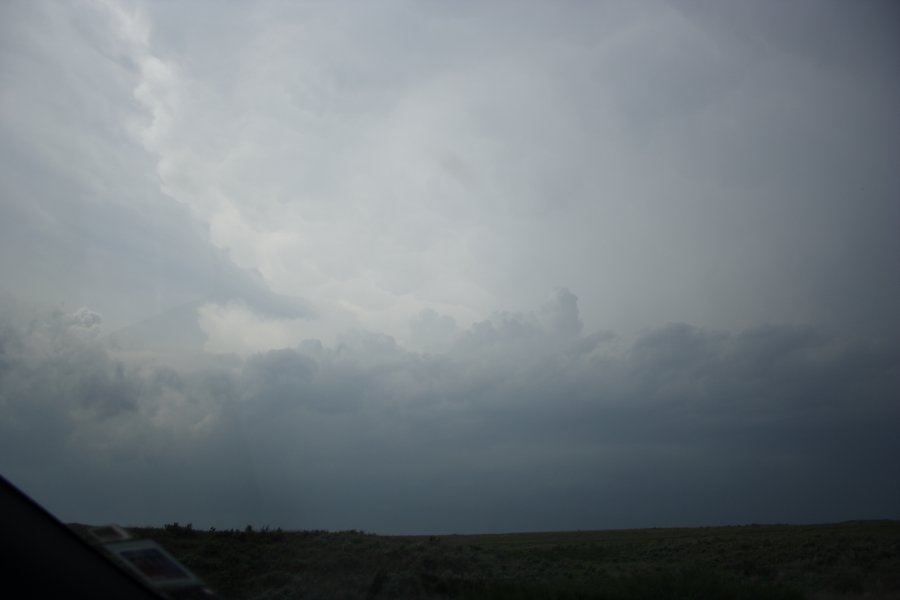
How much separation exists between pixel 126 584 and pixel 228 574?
11.8 meters

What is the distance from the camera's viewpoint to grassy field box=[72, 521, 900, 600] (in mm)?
14312

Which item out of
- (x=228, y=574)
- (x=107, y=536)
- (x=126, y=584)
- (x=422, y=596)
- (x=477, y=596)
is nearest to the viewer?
(x=126, y=584)

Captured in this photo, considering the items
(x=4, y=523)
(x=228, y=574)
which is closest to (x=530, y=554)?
(x=228, y=574)

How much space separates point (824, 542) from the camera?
86.0ft

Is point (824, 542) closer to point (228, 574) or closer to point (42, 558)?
point (228, 574)

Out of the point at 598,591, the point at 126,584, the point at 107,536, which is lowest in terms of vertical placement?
the point at 598,591

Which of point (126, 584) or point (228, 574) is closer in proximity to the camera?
point (126, 584)

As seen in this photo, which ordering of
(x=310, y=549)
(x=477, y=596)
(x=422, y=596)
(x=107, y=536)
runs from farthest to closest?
1. (x=310, y=549)
2. (x=422, y=596)
3. (x=477, y=596)
4. (x=107, y=536)

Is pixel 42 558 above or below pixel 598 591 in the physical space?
above

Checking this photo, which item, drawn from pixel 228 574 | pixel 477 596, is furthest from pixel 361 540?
pixel 477 596

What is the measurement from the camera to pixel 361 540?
2419 centimetres

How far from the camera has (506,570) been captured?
1931cm

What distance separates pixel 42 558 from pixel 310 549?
16.3 m

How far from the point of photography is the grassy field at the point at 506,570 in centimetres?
1431
